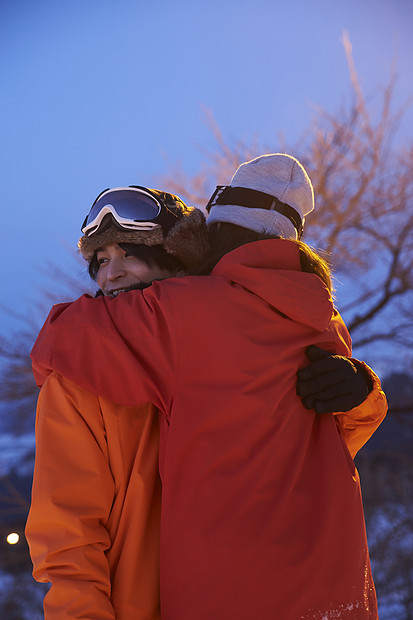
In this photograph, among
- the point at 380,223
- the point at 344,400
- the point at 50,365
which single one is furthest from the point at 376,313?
the point at 50,365

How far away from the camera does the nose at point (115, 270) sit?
1.36 metres

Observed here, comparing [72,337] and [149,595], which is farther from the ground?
[72,337]

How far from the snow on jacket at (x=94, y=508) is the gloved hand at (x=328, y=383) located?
0.39 meters

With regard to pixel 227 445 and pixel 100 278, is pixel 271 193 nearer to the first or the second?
pixel 100 278

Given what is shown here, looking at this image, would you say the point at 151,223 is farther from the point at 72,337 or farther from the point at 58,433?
the point at 58,433

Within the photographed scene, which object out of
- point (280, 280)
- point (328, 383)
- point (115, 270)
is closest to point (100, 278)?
point (115, 270)

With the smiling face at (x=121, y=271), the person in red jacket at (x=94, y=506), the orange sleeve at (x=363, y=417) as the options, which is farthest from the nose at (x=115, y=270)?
the orange sleeve at (x=363, y=417)

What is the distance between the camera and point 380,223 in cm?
715

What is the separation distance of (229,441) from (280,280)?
38 centimetres

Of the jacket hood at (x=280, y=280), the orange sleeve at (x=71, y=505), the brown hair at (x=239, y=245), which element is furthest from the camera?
the brown hair at (x=239, y=245)

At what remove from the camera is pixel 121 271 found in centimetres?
137

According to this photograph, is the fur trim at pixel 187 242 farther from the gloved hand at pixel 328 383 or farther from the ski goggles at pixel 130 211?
the gloved hand at pixel 328 383

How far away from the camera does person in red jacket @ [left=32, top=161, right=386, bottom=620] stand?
1.02 m

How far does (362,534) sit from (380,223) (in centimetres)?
660
